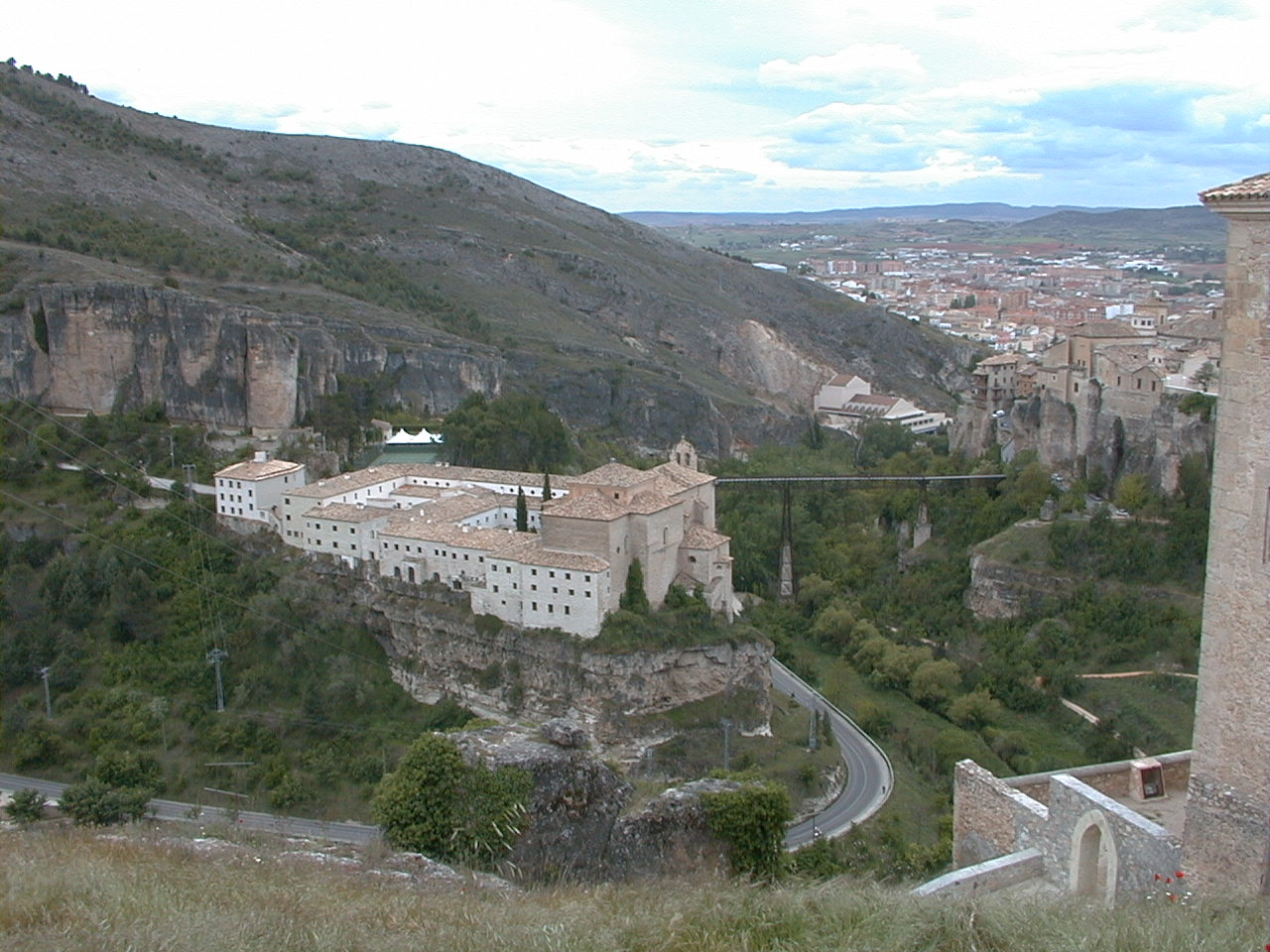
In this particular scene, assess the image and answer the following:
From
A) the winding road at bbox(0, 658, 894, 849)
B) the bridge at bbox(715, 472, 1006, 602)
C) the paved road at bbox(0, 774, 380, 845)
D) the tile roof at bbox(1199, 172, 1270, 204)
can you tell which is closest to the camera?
the tile roof at bbox(1199, 172, 1270, 204)

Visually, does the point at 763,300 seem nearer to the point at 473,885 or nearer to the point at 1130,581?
the point at 1130,581

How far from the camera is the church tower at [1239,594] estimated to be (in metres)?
10.5

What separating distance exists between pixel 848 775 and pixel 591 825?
16.7 meters

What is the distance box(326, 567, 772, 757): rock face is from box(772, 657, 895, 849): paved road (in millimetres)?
2440

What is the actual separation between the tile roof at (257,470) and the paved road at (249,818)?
958 cm

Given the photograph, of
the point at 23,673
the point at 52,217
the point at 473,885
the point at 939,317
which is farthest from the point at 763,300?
the point at 473,885

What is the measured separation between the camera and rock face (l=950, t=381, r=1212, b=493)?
112 feet

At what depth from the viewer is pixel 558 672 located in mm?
29141

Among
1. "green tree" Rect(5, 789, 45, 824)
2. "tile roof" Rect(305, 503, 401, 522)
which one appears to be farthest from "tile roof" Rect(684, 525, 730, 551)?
"green tree" Rect(5, 789, 45, 824)

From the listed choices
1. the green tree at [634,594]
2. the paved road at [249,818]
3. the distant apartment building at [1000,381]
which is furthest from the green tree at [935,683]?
the distant apartment building at [1000,381]

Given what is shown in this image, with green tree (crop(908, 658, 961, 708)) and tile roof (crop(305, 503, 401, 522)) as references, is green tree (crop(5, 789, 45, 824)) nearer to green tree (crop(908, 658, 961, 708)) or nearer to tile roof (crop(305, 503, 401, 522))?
tile roof (crop(305, 503, 401, 522))

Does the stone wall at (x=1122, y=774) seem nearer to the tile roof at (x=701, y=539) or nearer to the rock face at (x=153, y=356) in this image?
the tile roof at (x=701, y=539)

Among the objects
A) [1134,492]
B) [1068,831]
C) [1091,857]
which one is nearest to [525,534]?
[1134,492]

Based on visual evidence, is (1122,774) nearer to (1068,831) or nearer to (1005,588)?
(1068,831)
